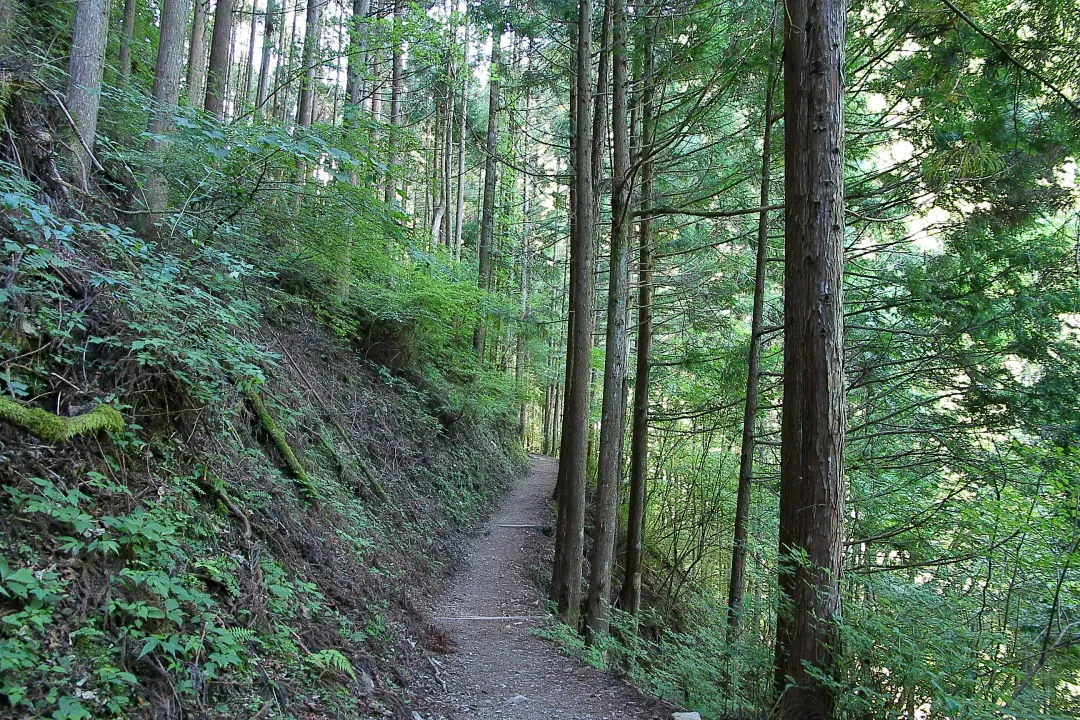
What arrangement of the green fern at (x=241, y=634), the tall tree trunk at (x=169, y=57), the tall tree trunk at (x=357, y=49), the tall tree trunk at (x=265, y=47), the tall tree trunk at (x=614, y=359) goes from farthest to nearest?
the tall tree trunk at (x=265, y=47) → the tall tree trunk at (x=357, y=49) → the tall tree trunk at (x=614, y=359) → the tall tree trunk at (x=169, y=57) → the green fern at (x=241, y=634)

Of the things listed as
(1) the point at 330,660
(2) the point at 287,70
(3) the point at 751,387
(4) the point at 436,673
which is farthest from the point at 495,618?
(2) the point at 287,70

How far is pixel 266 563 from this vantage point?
4402 mm

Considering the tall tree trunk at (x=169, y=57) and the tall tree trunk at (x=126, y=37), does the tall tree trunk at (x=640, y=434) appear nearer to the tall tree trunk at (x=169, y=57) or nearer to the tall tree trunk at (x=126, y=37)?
the tall tree trunk at (x=169, y=57)

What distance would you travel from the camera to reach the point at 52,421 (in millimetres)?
3271

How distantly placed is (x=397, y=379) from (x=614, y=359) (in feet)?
18.5

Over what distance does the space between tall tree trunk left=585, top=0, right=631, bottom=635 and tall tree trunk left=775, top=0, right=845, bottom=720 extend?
4231mm

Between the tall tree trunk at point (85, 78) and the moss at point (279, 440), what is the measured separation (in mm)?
2533

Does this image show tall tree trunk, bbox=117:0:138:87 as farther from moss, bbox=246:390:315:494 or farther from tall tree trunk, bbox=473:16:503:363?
tall tree trunk, bbox=473:16:503:363

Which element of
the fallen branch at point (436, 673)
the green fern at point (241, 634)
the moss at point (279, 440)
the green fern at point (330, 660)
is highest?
the moss at point (279, 440)

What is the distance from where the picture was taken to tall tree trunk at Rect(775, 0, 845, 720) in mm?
3830

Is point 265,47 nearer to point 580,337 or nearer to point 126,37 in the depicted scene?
point 126,37

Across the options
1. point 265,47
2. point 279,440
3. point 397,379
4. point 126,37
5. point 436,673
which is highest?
point 265,47

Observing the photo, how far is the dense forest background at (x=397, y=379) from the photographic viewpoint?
319 centimetres

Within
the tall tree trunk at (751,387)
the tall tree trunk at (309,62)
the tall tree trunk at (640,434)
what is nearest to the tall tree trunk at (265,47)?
the tall tree trunk at (309,62)
